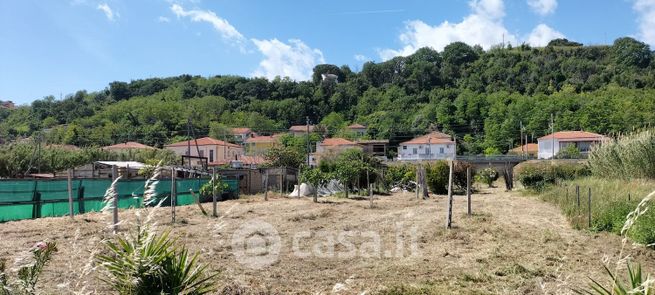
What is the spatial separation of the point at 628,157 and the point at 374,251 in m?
10.9

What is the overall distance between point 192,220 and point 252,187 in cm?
1501

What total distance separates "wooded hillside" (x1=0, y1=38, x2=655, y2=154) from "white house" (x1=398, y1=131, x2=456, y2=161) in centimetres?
651

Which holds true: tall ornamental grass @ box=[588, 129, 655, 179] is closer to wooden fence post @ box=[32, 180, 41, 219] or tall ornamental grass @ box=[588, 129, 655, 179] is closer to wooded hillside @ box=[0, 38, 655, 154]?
wooden fence post @ box=[32, 180, 41, 219]

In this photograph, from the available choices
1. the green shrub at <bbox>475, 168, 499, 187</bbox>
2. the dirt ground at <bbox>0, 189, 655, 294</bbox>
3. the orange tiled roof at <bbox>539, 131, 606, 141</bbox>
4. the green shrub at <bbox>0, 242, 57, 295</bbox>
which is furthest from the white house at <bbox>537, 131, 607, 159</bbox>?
the green shrub at <bbox>0, 242, 57, 295</bbox>

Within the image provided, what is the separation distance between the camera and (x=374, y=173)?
1018 inches

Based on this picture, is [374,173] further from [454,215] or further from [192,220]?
[192,220]

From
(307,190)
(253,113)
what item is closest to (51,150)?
(307,190)

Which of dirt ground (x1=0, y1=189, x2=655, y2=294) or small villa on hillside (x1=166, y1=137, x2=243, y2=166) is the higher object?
small villa on hillside (x1=166, y1=137, x2=243, y2=166)

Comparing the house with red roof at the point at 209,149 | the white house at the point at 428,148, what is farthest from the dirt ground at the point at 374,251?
the white house at the point at 428,148

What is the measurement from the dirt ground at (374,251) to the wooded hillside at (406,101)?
2339 inches

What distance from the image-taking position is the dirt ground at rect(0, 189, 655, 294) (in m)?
6.00

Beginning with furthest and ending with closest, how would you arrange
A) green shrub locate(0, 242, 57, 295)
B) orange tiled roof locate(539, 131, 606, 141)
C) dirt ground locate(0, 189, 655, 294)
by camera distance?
orange tiled roof locate(539, 131, 606, 141) < dirt ground locate(0, 189, 655, 294) < green shrub locate(0, 242, 57, 295)

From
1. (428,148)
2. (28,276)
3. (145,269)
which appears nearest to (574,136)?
(428,148)

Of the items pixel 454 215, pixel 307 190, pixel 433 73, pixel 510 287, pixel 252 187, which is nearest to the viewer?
pixel 510 287
